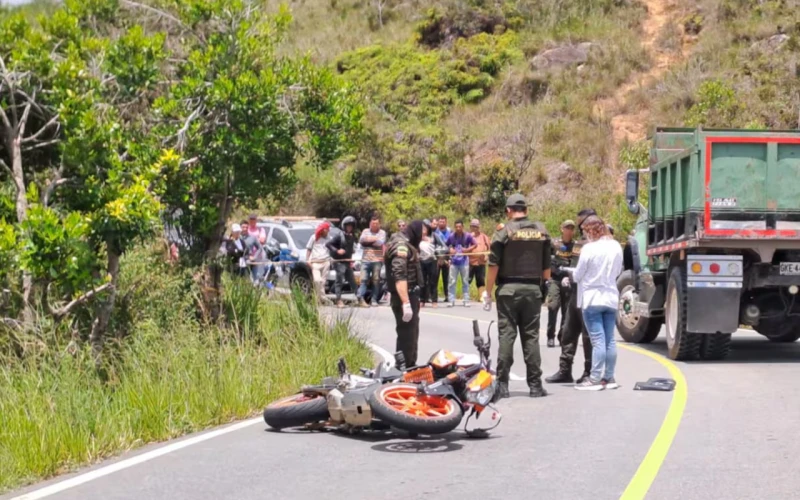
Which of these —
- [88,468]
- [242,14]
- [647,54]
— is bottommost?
[88,468]

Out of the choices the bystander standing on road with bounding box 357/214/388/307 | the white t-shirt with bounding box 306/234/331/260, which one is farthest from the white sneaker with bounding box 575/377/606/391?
the bystander standing on road with bounding box 357/214/388/307

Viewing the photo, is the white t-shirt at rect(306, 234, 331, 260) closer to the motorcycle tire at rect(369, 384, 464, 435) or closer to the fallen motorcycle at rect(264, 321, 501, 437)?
the fallen motorcycle at rect(264, 321, 501, 437)

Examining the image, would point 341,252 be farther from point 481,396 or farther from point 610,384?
point 481,396

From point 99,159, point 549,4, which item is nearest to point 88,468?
point 99,159

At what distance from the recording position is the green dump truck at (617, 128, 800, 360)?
13680mm

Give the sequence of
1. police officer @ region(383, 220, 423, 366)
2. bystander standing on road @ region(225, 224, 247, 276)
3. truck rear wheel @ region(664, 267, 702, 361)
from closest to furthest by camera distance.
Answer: police officer @ region(383, 220, 423, 366) < truck rear wheel @ region(664, 267, 702, 361) < bystander standing on road @ region(225, 224, 247, 276)

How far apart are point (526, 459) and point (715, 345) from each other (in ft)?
22.4

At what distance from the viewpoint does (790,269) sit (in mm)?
13945

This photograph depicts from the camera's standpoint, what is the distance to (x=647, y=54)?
44250 mm

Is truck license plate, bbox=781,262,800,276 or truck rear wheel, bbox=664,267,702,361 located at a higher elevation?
truck license plate, bbox=781,262,800,276

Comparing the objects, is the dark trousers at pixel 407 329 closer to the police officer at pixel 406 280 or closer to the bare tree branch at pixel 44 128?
the police officer at pixel 406 280

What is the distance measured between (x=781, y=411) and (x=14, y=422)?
259 inches

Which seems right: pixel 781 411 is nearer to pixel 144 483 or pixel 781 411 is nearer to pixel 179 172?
pixel 144 483

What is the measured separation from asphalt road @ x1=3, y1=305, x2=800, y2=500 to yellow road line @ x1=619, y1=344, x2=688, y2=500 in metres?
0.04
